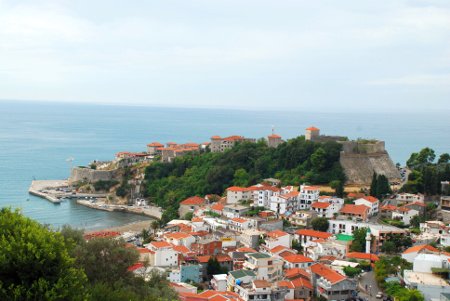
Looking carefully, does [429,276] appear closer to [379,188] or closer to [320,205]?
[320,205]

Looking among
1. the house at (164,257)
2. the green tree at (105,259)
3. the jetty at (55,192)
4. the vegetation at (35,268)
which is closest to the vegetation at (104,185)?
the jetty at (55,192)

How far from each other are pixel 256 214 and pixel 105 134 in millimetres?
70944

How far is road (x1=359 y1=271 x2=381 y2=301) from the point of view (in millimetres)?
16664

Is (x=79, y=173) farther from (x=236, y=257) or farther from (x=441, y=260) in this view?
(x=441, y=260)

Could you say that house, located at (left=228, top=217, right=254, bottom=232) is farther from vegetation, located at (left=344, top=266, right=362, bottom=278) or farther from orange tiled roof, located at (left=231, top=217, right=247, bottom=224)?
vegetation, located at (left=344, top=266, right=362, bottom=278)

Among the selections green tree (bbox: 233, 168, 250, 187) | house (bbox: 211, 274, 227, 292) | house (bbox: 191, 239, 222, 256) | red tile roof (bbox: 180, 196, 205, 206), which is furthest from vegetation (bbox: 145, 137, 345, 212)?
house (bbox: 211, 274, 227, 292)

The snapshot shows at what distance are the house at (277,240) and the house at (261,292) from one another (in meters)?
4.76

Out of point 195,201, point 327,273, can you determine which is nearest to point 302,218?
point 327,273

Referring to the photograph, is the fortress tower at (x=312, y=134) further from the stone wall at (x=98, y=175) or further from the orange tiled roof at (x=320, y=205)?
the stone wall at (x=98, y=175)

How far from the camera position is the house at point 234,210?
26000 mm

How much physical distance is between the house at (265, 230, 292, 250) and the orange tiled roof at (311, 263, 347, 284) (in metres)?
3.40

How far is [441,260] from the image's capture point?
17000 mm

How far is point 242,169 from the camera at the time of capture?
34.3 meters

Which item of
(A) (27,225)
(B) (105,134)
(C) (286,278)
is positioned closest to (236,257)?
(C) (286,278)
